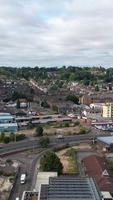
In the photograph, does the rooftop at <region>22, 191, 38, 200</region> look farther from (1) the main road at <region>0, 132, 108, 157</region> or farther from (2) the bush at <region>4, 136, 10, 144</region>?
(2) the bush at <region>4, 136, 10, 144</region>

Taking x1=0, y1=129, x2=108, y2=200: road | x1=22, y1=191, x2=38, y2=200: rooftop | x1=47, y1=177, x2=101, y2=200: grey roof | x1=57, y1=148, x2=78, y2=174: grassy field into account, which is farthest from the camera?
x1=57, y1=148, x2=78, y2=174: grassy field

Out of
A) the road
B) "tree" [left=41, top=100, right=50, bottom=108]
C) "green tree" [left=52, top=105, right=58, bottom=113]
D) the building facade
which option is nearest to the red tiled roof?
the road

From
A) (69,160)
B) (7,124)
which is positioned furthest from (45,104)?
(69,160)

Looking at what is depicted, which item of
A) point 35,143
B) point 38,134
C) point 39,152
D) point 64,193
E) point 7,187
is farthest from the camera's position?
point 38,134

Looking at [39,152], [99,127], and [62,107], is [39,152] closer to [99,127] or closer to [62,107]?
[99,127]

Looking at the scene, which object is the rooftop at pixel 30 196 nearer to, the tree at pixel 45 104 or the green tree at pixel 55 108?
the green tree at pixel 55 108

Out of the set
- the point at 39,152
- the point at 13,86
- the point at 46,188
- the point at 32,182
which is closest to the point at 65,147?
the point at 39,152

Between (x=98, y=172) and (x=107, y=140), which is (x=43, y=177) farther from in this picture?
(x=107, y=140)

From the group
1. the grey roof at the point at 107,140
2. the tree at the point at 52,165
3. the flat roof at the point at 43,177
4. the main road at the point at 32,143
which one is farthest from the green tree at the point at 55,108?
the flat roof at the point at 43,177
